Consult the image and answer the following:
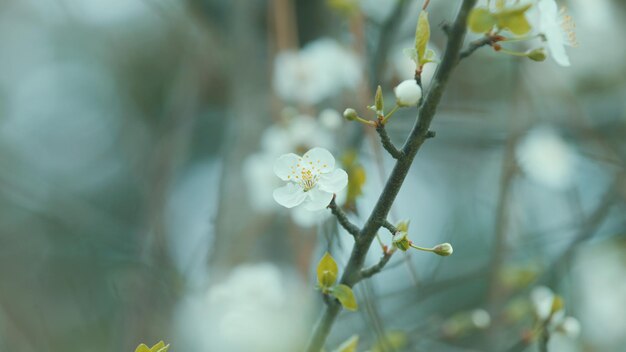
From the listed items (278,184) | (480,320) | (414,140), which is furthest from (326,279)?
(278,184)

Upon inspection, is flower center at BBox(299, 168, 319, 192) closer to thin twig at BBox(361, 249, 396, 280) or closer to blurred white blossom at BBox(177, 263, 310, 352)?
thin twig at BBox(361, 249, 396, 280)

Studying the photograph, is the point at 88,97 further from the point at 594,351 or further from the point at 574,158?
the point at 594,351

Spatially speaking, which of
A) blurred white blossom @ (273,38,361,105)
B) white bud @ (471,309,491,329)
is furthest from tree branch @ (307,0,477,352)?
blurred white blossom @ (273,38,361,105)

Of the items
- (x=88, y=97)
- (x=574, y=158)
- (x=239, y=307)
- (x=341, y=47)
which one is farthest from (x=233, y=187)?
(x=88, y=97)

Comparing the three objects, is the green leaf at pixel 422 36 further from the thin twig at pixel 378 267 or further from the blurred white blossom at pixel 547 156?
the blurred white blossom at pixel 547 156

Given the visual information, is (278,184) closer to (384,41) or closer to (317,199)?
(384,41)

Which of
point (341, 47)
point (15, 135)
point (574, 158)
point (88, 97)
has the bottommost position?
point (574, 158)
